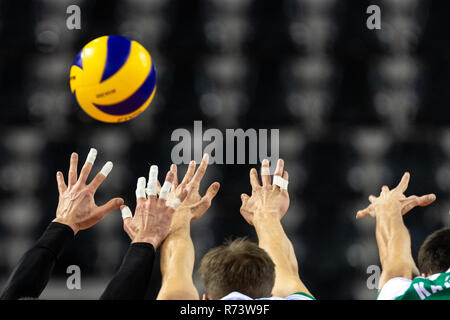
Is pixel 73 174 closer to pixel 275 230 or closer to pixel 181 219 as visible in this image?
pixel 181 219

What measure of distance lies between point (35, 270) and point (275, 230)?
0.64m

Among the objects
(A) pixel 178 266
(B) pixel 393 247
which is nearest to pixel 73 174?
(A) pixel 178 266

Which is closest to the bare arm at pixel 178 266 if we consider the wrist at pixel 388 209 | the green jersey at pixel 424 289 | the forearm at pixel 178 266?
the forearm at pixel 178 266

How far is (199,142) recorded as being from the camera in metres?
2.84

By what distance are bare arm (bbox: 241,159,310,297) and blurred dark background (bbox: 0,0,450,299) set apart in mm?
1218

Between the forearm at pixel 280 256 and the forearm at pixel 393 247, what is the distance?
210 mm

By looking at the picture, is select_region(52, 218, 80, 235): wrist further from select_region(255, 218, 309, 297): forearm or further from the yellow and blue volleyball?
the yellow and blue volleyball

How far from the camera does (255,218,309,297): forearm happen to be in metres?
1.29

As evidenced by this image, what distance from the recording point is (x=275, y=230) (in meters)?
1.49

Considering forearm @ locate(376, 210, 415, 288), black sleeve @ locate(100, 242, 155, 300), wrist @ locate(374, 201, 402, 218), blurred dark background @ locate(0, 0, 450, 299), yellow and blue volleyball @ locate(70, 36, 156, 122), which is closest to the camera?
black sleeve @ locate(100, 242, 155, 300)

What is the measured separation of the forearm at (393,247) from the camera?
1.36 metres

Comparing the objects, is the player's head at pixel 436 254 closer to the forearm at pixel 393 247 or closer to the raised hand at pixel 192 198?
the forearm at pixel 393 247

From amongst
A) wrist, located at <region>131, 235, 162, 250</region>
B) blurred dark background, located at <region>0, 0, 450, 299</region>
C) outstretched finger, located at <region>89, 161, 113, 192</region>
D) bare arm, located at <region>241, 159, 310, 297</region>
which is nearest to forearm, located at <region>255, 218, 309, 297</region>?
bare arm, located at <region>241, 159, 310, 297</region>

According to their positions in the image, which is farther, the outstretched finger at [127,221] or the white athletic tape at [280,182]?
the white athletic tape at [280,182]
